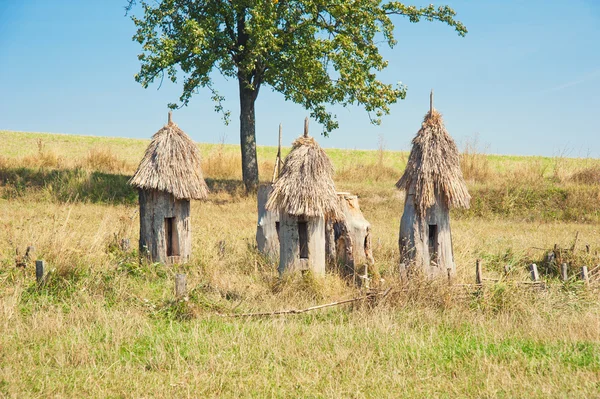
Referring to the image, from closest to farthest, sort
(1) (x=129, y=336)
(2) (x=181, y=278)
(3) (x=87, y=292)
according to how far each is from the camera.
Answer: (1) (x=129, y=336) → (2) (x=181, y=278) → (3) (x=87, y=292)

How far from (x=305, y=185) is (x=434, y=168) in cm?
226

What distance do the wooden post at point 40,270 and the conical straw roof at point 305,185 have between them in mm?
3535

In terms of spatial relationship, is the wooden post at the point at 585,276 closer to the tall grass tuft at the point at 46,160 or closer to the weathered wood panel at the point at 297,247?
the weathered wood panel at the point at 297,247

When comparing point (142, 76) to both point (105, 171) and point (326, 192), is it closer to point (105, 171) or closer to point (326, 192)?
point (105, 171)

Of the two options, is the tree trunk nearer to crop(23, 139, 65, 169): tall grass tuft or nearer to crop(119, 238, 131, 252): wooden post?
crop(23, 139, 65, 169): tall grass tuft

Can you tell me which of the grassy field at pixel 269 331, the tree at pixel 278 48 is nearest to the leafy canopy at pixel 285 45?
the tree at pixel 278 48

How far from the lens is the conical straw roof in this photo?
30.7 feet

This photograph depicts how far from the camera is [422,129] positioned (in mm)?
10195

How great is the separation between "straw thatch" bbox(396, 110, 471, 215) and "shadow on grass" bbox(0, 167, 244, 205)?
41.4 feet

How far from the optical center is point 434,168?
9.85 metres

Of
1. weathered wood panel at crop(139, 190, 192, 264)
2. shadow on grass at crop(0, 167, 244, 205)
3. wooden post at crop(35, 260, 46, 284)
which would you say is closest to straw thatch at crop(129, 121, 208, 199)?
weathered wood panel at crop(139, 190, 192, 264)

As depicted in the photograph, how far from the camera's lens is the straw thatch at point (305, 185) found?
935cm

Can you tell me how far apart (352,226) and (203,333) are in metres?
4.28

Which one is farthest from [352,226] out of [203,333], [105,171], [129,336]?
[105,171]
